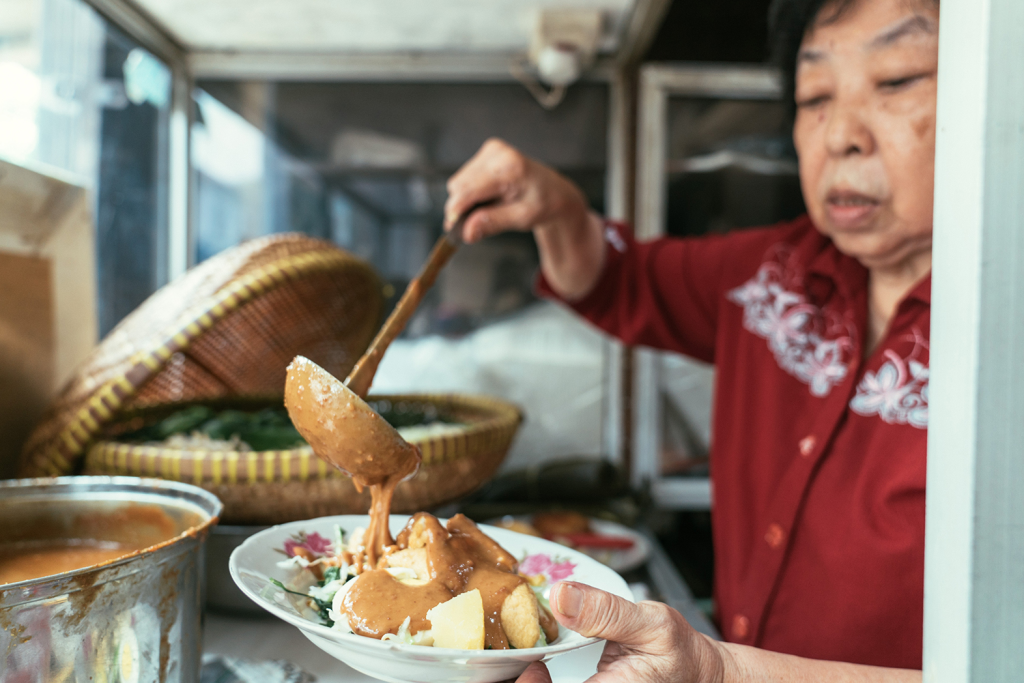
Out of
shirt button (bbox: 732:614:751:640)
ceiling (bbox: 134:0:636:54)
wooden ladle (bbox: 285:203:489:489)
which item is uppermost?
ceiling (bbox: 134:0:636:54)

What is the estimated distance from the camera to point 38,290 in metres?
1.43

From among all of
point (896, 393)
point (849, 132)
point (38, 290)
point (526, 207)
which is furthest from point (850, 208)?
point (38, 290)

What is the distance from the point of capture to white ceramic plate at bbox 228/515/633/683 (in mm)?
635

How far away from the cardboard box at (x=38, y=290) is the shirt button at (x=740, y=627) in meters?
1.60

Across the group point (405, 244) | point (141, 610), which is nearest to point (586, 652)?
point (141, 610)

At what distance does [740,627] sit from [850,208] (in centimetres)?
90

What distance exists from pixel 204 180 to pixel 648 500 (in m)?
2.16

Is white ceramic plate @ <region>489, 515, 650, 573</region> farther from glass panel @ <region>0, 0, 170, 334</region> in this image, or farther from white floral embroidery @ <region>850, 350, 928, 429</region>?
glass panel @ <region>0, 0, 170, 334</region>

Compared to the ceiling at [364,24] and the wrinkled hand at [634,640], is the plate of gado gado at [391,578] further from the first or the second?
the ceiling at [364,24]

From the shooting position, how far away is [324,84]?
8.39 feet

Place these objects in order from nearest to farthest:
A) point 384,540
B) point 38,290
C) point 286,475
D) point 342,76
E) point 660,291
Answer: point 384,540, point 286,475, point 38,290, point 660,291, point 342,76

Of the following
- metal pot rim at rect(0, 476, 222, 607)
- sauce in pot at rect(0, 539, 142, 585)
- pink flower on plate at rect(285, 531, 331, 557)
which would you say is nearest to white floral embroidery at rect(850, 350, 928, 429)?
pink flower on plate at rect(285, 531, 331, 557)

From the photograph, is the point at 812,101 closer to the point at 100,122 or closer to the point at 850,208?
the point at 850,208

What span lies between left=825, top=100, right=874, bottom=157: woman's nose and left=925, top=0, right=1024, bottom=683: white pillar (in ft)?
2.26
